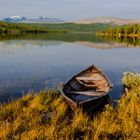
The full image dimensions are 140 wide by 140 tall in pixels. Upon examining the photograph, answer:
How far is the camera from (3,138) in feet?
41.2

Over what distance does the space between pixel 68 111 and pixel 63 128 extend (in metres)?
4.57

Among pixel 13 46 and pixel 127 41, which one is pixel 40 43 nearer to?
pixel 13 46

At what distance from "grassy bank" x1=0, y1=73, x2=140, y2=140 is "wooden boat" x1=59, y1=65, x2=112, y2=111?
3.78 ft

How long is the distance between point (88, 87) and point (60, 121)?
919 centimetres

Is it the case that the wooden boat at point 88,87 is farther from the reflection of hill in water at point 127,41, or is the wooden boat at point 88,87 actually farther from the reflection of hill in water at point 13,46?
the reflection of hill in water at point 127,41

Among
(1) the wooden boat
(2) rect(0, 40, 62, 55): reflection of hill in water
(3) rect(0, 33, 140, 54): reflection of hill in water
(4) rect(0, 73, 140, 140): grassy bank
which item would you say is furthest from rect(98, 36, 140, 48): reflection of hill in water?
(4) rect(0, 73, 140, 140): grassy bank

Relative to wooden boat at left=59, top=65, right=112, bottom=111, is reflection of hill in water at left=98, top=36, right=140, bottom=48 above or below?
below

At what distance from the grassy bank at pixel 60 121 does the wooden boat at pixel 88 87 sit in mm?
1152

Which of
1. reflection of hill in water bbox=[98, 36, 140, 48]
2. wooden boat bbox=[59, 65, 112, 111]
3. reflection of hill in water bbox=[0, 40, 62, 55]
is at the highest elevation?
wooden boat bbox=[59, 65, 112, 111]

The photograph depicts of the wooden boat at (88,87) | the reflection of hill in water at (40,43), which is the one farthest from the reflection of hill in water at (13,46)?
the wooden boat at (88,87)

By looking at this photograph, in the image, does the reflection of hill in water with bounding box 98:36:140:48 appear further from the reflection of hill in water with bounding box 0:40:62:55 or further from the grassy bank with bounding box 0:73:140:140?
the grassy bank with bounding box 0:73:140:140

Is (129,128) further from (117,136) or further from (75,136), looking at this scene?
(75,136)

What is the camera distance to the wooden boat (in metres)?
20.8

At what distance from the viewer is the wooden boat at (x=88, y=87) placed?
68.4 feet
